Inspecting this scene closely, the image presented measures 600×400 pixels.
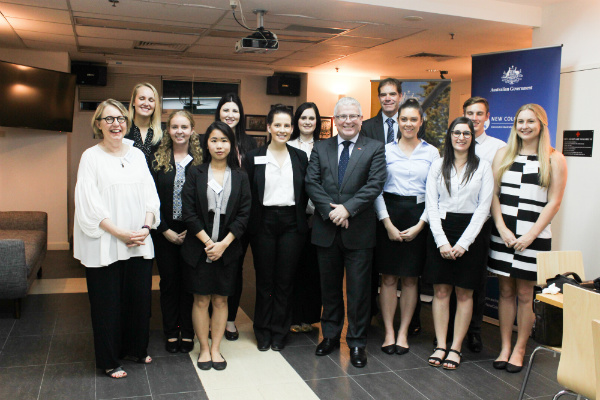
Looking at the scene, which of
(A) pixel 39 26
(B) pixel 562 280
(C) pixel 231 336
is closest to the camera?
(B) pixel 562 280

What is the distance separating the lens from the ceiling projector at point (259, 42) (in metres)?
5.43

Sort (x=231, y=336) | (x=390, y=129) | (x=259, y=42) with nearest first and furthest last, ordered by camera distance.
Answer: (x=231, y=336) → (x=390, y=129) → (x=259, y=42)

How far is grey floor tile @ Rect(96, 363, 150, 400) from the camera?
3068mm

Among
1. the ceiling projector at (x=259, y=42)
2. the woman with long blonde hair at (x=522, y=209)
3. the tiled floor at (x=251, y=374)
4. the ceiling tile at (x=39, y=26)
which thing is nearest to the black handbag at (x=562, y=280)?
the woman with long blonde hair at (x=522, y=209)

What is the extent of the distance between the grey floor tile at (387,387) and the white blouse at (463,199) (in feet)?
3.00

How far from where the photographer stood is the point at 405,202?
12.2 ft

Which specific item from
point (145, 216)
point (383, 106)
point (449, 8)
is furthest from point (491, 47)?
point (145, 216)

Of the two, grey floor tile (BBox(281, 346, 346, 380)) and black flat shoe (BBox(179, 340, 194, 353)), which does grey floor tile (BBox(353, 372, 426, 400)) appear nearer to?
grey floor tile (BBox(281, 346, 346, 380))

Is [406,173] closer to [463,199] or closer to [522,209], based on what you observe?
[463,199]

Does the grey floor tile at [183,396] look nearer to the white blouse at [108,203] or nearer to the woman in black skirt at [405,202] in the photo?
the white blouse at [108,203]

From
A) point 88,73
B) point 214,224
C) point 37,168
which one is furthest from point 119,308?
point 88,73

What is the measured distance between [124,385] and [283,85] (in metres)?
7.41

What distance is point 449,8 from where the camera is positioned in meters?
5.17

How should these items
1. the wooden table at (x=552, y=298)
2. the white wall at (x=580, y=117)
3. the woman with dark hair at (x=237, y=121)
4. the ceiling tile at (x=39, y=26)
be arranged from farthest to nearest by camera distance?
the ceiling tile at (x=39, y=26), the white wall at (x=580, y=117), the woman with dark hair at (x=237, y=121), the wooden table at (x=552, y=298)
